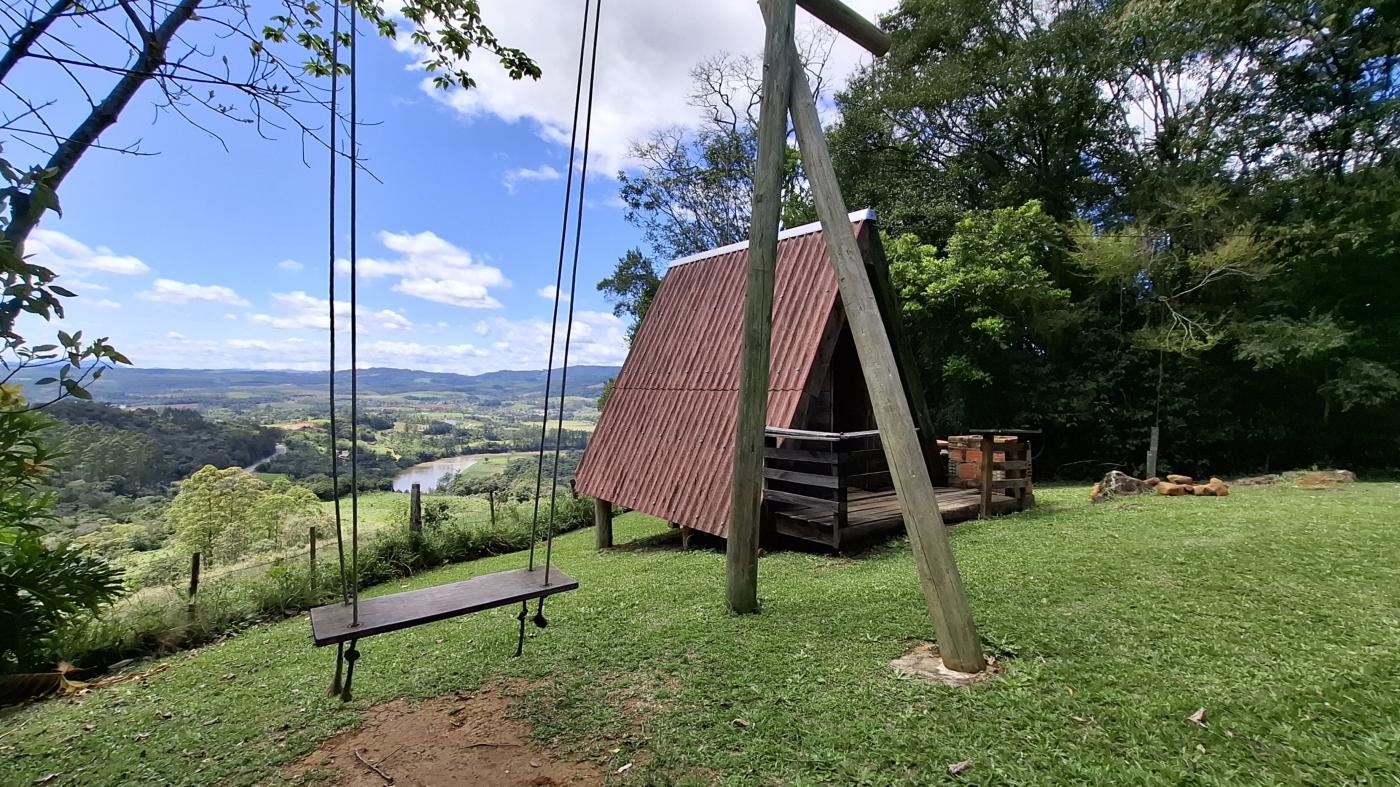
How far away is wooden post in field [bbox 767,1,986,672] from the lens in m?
3.00

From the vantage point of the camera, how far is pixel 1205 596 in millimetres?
3742

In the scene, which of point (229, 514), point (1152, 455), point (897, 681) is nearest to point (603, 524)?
point (229, 514)

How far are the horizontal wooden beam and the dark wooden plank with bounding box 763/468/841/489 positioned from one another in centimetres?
373

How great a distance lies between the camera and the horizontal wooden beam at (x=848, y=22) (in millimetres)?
4020

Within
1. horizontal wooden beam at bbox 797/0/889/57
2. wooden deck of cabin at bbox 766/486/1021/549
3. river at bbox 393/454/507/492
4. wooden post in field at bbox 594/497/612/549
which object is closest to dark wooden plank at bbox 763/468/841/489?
wooden deck of cabin at bbox 766/486/1021/549

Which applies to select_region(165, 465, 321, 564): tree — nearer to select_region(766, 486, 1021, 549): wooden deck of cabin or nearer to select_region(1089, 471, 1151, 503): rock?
select_region(766, 486, 1021, 549): wooden deck of cabin

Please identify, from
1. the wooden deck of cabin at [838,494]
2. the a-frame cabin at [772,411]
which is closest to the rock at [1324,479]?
the wooden deck of cabin at [838,494]

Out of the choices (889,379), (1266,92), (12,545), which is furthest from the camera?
(1266,92)

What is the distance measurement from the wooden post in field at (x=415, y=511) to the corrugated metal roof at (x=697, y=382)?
3.14m

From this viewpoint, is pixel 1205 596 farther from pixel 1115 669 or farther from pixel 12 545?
pixel 12 545

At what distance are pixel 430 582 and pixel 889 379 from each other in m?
7.78

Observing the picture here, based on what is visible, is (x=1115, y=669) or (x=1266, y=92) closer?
(x=1115, y=669)

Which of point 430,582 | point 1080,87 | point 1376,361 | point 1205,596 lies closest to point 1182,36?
point 1080,87

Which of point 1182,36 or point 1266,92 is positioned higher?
point 1182,36
